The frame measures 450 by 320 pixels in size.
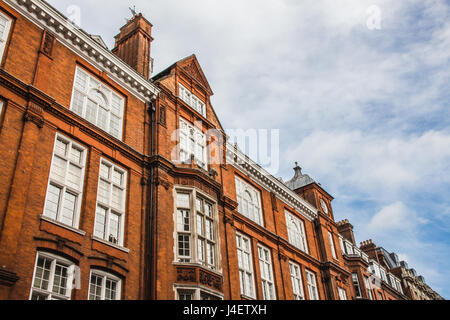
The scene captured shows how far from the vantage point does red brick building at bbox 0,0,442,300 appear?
601 inches

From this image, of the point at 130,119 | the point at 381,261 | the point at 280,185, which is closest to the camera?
the point at 130,119

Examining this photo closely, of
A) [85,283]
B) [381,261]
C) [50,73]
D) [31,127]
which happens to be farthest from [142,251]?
[381,261]

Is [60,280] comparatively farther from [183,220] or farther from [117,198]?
[183,220]

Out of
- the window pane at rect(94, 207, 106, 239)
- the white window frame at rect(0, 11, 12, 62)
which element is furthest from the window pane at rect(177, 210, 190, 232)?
the white window frame at rect(0, 11, 12, 62)

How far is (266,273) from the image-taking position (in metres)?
27.4

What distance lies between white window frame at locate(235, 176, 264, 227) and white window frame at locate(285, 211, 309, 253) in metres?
3.52

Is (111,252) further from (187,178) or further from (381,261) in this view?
(381,261)

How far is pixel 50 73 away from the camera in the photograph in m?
18.4

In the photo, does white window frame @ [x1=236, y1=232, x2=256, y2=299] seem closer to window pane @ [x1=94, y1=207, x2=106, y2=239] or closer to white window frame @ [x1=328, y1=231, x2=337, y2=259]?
window pane @ [x1=94, y1=207, x2=106, y2=239]

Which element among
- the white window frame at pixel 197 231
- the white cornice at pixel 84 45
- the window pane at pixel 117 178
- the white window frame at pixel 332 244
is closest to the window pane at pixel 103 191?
the window pane at pixel 117 178

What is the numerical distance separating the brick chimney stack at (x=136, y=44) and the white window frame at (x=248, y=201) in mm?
9374

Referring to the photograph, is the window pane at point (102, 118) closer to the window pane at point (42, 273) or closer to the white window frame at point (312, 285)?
the window pane at point (42, 273)

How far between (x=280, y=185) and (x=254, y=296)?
9825 millimetres
